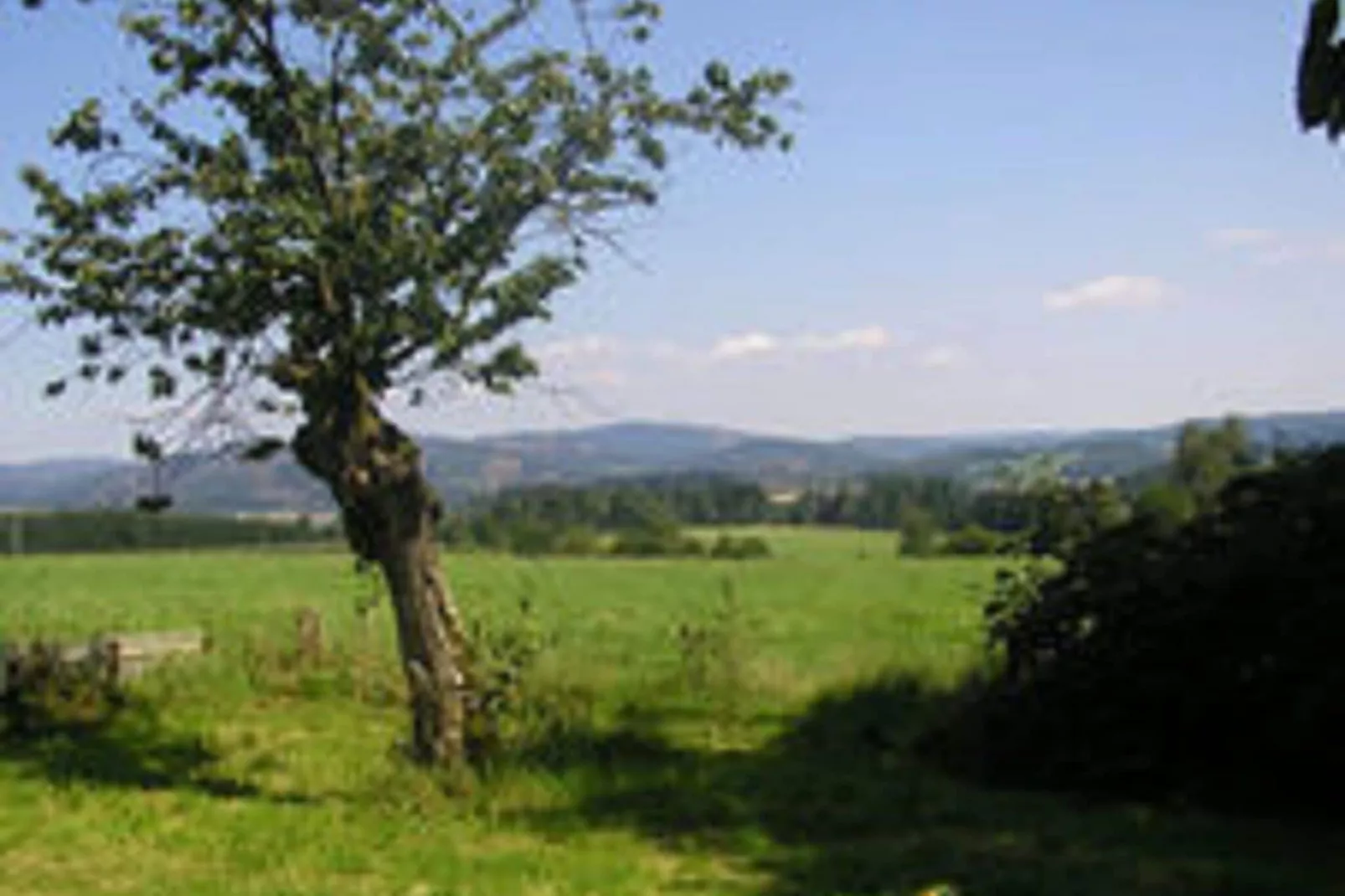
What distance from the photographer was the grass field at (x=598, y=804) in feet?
24.9

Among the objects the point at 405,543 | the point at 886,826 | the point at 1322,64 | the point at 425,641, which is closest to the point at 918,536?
the point at 425,641

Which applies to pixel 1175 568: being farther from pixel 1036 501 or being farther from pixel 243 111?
pixel 243 111

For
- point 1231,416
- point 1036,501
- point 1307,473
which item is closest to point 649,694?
point 1036,501

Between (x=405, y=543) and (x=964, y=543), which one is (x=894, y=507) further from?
(x=405, y=543)

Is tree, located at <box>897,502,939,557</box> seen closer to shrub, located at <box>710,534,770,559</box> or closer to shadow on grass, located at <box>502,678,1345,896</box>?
shrub, located at <box>710,534,770,559</box>

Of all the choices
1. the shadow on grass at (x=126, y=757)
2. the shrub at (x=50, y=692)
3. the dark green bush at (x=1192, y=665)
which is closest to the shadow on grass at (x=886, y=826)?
the dark green bush at (x=1192, y=665)

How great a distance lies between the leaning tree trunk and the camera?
981cm

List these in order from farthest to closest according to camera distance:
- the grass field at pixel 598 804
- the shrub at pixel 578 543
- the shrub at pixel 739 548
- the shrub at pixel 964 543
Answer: the shrub at pixel 739 548
the shrub at pixel 578 543
the shrub at pixel 964 543
the grass field at pixel 598 804

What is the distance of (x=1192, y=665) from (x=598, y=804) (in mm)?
4356

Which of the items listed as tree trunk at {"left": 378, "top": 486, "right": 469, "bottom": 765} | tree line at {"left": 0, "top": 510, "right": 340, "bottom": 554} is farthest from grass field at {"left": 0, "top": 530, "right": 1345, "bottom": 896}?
tree line at {"left": 0, "top": 510, "right": 340, "bottom": 554}

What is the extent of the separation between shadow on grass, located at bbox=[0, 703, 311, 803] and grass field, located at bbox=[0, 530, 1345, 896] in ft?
0.11

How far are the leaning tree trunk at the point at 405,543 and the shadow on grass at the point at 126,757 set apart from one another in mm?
1097

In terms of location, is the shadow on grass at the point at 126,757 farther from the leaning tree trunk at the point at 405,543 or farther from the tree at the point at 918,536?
the tree at the point at 918,536

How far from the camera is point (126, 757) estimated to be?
36.1 ft
